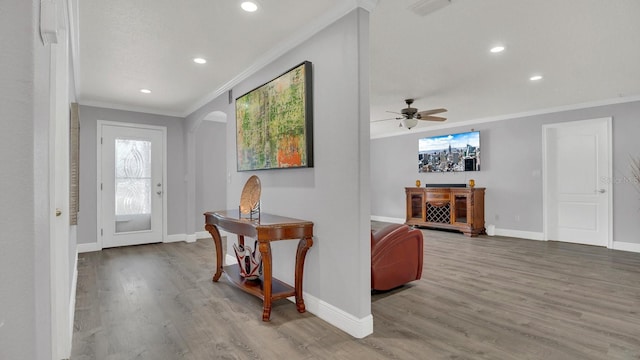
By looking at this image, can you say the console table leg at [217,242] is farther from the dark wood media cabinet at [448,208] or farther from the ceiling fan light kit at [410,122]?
the dark wood media cabinet at [448,208]

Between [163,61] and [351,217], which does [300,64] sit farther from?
[163,61]

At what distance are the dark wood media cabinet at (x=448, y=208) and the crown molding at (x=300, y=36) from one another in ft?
16.1

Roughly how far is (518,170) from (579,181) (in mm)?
948

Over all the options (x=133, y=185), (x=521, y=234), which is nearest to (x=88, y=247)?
(x=133, y=185)

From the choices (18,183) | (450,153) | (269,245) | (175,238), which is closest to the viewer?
(18,183)

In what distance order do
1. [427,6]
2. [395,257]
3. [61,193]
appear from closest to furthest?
[61,193]
[427,6]
[395,257]

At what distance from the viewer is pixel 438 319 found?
8.38ft

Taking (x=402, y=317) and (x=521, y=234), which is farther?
(x=521, y=234)

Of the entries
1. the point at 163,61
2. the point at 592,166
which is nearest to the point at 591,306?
the point at 592,166

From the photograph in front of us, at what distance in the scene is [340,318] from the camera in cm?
240

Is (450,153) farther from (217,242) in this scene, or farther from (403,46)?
(217,242)

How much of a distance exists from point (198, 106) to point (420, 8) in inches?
152

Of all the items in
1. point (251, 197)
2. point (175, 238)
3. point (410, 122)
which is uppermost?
point (410, 122)

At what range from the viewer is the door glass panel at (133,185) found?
5.31 meters
